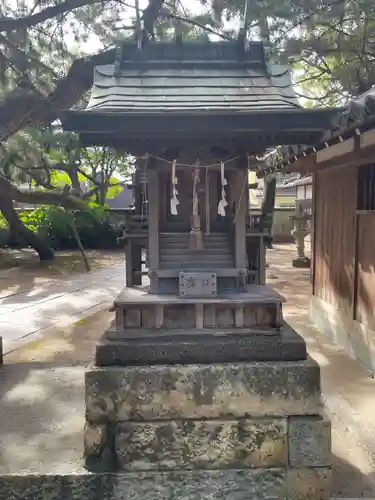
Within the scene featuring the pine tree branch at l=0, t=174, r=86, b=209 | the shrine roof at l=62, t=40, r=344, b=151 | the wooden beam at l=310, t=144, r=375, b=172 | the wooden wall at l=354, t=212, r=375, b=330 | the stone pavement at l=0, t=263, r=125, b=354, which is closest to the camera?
the shrine roof at l=62, t=40, r=344, b=151

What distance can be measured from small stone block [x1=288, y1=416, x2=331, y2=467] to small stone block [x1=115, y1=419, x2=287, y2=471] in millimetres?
68

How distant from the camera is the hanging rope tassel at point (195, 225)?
3.67 m

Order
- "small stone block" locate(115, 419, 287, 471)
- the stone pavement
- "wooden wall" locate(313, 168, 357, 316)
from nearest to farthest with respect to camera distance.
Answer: "small stone block" locate(115, 419, 287, 471)
"wooden wall" locate(313, 168, 357, 316)
the stone pavement

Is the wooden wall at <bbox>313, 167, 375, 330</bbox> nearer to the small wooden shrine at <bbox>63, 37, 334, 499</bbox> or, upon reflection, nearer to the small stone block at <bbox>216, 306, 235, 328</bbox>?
the small wooden shrine at <bbox>63, 37, 334, 499</bbox>

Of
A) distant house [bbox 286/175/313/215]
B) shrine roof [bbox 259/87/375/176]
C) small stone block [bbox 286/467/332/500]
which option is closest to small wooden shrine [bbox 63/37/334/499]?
small stone block [bbox 286/467/332/500]

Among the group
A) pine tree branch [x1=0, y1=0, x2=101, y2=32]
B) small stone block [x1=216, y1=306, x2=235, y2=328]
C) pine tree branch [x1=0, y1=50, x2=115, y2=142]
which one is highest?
pine tree branch [x1=0, y1=0, x2=101, y2=32]

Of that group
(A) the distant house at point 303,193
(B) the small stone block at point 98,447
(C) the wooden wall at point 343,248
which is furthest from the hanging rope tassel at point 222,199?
(A) the distant house at point 303,193

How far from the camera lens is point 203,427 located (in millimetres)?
3467

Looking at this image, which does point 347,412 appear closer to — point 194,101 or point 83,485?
point 83,485

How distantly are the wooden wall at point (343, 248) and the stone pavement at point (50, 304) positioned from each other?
16.0 feet

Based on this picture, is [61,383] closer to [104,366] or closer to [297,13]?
[104,366]

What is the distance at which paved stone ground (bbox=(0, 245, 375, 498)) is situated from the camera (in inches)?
144

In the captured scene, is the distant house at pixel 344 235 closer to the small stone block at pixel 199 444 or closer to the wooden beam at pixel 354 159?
the wooden beam at pixel 354 159

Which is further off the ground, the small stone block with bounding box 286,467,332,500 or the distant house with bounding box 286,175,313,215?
the distant house with bounding box 286,175,313,215
